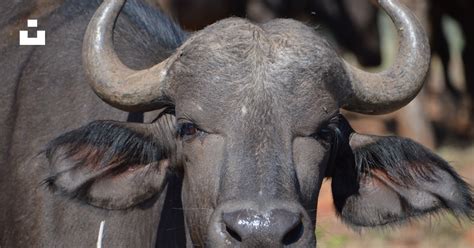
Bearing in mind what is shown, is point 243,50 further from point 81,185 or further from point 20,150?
point 20,150

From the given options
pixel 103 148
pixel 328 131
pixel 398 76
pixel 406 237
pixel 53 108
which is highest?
pixel 398 76

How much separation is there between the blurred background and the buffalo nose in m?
4.10

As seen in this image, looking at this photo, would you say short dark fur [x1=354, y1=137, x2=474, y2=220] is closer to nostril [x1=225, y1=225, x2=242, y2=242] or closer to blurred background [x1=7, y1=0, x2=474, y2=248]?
nostril [x1=225, y1=225, x2=242, y2=242]

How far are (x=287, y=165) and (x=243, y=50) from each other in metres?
0.52

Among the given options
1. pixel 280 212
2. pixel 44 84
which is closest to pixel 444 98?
pixel 44 84

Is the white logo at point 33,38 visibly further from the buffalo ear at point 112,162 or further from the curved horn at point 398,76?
the curved horn at point 398,76

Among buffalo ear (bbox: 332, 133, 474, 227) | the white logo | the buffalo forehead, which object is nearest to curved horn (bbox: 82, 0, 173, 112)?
the buffalo forehead

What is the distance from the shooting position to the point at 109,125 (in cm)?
546

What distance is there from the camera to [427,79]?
1213 centimetres

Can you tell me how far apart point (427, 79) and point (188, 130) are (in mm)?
7165

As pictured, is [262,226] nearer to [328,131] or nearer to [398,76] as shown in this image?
[328,131]

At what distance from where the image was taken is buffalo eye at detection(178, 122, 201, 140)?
5.23 m

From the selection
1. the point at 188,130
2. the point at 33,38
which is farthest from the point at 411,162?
the point at 33,38

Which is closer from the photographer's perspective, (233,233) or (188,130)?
(233,233)
